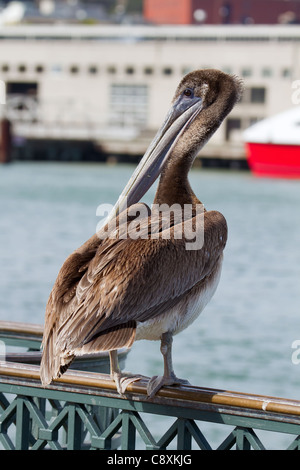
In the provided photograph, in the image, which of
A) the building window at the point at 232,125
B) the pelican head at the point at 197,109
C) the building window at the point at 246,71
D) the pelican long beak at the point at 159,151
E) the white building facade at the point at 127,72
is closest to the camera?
the pelican long beak at the point at 159,151

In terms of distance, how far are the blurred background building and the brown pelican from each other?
39.1 metres

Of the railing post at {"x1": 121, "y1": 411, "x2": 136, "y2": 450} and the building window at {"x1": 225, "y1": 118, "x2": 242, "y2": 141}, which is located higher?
the building window at {"x1": 225, "y1": 118, "x2": 242, "y2": 141}

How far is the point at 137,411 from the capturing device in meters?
2.91

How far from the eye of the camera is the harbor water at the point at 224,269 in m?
11.0

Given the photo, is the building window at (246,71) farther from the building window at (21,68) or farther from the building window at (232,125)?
the building window at (21,68)

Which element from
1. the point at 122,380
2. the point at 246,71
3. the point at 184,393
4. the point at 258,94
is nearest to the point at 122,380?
the point at 122,380

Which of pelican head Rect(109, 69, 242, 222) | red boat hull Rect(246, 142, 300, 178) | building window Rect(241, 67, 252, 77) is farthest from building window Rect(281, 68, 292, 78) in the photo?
pelican head Rect(109, 69, 242, 222)

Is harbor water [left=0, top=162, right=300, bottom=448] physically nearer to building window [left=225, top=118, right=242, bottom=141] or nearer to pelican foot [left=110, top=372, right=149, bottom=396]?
pelican foot [left=110, top=372, right=149, bottom=396]

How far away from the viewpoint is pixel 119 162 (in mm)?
44406

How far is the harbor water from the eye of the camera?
11.0 meters

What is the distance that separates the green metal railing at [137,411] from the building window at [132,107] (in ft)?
154

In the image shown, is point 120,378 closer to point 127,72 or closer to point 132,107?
point 132,107

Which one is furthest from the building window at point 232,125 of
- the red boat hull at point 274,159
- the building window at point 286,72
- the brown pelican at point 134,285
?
the brown pelican at point 134,285

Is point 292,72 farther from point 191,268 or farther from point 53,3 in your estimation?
point 191,268
